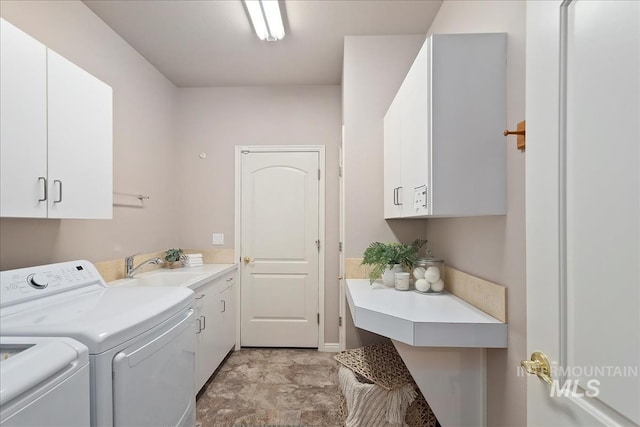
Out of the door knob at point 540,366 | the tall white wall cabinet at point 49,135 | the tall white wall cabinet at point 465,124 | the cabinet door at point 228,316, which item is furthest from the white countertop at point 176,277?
the door knob at point 540,366

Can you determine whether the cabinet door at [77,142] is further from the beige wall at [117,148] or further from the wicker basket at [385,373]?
the wicker basket at [385,373]

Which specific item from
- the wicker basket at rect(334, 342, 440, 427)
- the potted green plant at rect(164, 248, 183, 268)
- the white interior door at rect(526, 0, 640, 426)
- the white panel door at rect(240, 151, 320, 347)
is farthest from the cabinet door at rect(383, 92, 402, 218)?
the potted green plant at rect(164, 248, 183, 268)

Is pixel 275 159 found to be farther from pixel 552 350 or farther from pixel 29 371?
pixel 552 350

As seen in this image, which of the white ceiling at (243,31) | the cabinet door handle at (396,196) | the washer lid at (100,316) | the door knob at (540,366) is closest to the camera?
the door knob at (540,366)

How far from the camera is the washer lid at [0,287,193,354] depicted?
1060 millimetres

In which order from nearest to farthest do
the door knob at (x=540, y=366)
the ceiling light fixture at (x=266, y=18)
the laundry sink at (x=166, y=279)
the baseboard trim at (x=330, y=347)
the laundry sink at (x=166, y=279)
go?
the door knob at (x=540, y=366) < the ceiling light fixture at (x=266, y=18) < the laundry sink at (x=166, y=279) < the laundry sink at (x=166, y=279) < the baseboard trim at (x=330, y=347)

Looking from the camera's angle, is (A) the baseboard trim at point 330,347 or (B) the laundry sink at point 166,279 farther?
(A) the baseboard trim at point 330,347

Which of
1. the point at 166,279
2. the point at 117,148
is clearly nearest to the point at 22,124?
the point at 117,148

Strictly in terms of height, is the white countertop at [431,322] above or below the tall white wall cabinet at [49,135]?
below

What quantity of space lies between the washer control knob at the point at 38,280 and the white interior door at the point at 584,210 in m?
1.83

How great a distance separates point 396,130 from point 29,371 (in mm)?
1853

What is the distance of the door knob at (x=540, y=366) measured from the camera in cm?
73

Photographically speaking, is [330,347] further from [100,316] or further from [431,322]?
[100,316]

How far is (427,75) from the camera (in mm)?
1384
